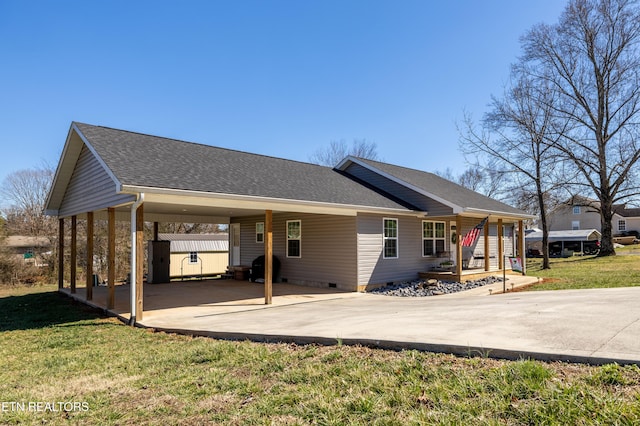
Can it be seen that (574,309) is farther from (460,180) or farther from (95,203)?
(460,180)

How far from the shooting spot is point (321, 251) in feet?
43.9

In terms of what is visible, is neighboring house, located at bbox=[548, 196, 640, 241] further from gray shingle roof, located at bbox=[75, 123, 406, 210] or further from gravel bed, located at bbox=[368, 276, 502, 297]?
gray shingle roof, located at bbox=[75, 123, 406, 210]

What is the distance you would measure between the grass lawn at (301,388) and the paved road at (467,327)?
0.81 ft

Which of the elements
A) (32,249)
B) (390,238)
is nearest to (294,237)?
(390,238)

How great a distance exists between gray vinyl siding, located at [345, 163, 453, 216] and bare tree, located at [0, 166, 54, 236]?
68.1 ft

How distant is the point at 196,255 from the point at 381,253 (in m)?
12.2

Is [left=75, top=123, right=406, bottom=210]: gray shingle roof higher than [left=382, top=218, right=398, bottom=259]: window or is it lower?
higher

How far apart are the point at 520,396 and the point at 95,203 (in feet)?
34.2

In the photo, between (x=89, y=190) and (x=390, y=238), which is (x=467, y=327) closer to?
(x=390, y=238)

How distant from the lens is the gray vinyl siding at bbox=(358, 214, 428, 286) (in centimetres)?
1238

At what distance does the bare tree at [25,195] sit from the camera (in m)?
25.1

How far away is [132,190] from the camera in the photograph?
754cm

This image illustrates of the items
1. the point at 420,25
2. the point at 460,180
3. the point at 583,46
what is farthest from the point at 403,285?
the point at 460,180

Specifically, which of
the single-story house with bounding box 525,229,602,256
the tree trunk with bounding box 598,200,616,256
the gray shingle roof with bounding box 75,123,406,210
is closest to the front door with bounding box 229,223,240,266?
the gray shingle roof with bounding box 75,123,406,210
